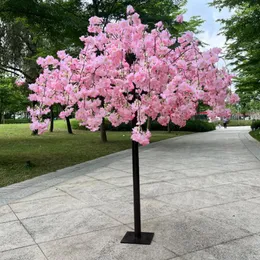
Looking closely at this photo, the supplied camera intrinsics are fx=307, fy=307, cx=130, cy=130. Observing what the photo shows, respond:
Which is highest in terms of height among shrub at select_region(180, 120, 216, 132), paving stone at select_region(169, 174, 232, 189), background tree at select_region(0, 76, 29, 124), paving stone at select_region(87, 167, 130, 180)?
background tree at select_region(0, 76, 29, 124)

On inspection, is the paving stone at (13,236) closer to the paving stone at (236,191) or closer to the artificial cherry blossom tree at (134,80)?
the artificial cherry blossom tree at (134,80)

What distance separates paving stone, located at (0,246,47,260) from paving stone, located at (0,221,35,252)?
112mm

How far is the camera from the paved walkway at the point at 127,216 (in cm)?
330

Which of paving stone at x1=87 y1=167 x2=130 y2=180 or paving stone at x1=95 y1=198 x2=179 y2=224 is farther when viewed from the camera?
paving stone at x1=87 y1=167 x2=130 y2=180

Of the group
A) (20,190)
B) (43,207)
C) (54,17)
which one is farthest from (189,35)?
(54,17)

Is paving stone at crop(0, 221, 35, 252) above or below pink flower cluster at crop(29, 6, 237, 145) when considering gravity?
below

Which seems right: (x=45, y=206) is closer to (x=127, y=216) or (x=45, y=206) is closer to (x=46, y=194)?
(x=46, y=194)

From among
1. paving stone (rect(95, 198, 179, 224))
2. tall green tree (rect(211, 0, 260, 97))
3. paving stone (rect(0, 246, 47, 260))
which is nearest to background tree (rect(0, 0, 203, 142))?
tall green tree (rect(211, 0, 260, 97))

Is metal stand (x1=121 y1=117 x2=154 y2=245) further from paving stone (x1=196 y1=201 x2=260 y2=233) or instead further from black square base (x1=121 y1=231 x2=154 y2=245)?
paving stone (x1=196 y1=201 x2=260 y2=233)

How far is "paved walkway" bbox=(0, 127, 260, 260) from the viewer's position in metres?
3.30

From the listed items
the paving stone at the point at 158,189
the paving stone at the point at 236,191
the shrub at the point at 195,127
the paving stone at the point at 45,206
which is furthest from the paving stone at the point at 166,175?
the shrub at the point at 195,127

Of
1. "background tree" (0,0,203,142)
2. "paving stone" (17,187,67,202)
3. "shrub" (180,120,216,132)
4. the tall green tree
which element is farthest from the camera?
"shrub" (180,120,216,132)

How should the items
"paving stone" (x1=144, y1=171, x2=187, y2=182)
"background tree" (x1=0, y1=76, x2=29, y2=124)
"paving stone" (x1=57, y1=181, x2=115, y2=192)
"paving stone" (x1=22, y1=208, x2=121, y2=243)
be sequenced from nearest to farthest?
"paving stone" (x1=22, y1=208, x2=121, y2=243), "paving stone" (x1=57, y1=181, x2=115, y2=192), "paving stone" (x1=144, y1=171, x2=187, y2=182), "background tree" (x1=0, y1=76, x2=29, y2=124)

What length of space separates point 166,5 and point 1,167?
1201cm
